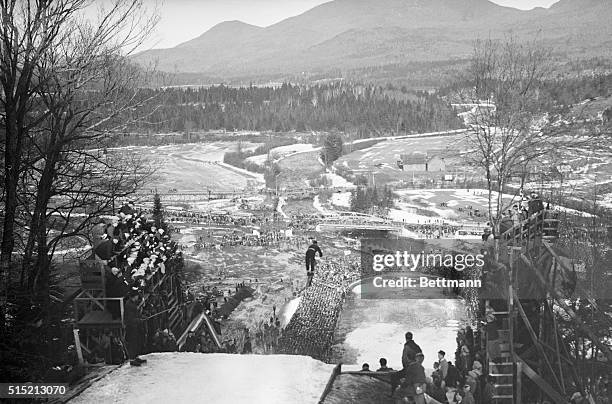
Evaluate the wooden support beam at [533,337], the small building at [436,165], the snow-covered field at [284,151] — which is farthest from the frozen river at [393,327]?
the snow-covered field at [284,151]

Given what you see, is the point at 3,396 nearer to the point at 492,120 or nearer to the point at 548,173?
the point at 492,120

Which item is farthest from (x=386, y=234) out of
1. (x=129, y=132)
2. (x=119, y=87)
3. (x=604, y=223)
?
(x=119, y=87)

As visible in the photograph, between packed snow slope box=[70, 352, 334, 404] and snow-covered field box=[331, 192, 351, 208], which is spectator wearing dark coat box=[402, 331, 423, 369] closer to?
packed snow slope box=[70, 352, 334, 404]

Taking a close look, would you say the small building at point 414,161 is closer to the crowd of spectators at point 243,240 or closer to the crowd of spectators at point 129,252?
the crowd of spectators at point 243,240

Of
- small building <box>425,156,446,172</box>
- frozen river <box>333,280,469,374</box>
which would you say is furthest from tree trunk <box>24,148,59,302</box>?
small building <box>425,156,446,172</box>

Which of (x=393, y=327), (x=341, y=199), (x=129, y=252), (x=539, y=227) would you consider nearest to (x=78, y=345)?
(x=129, y=252)

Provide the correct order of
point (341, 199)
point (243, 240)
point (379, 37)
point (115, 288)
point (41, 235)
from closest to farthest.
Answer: point (115, 288) → point (41, 235) → point (243, 240) → point (341, 199) → point (379, 37)

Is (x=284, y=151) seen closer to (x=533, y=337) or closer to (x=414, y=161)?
(x=414, y=161)
